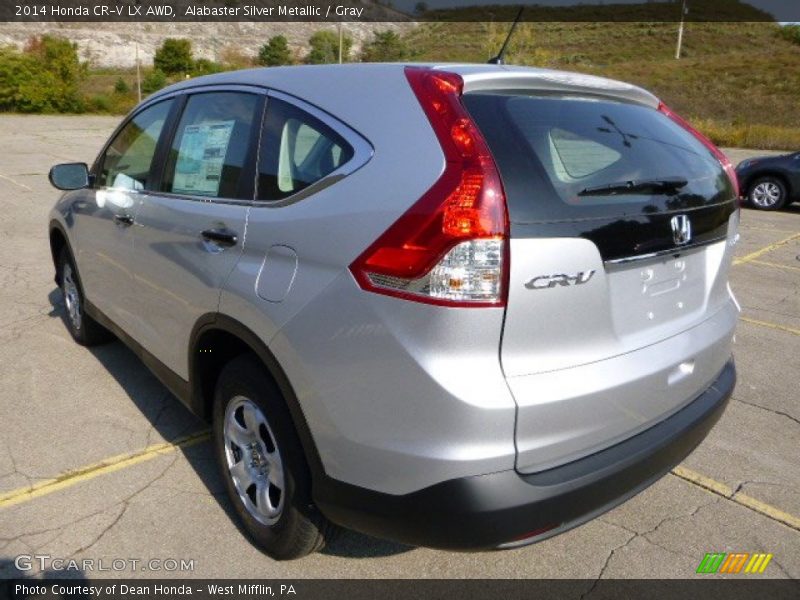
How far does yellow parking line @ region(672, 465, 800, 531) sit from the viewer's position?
2701 mm

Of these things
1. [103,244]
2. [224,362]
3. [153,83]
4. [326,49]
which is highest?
[326,49]

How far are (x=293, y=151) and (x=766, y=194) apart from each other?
40.0ft

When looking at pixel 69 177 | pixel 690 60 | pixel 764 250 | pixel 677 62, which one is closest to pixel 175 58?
pixel 677 62

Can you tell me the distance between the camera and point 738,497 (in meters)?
2.84

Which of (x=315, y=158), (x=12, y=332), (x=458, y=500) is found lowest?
(x=12, y=332)

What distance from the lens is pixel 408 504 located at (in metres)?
1.77

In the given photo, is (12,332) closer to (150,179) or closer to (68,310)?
(68,310)

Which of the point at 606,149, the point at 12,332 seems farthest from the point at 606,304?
the point at 12,332

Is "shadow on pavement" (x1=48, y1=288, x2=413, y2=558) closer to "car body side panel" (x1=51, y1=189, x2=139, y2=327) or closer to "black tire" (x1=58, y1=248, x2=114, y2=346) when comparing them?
"black tire" (x1=58, y1=248, x2=114, y2=346)

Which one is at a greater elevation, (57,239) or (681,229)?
(681,229)

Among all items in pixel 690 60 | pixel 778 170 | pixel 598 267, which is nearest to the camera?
pixel 598 267

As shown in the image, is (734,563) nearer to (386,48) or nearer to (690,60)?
(386,48)

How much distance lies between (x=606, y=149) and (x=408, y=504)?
4.26ft

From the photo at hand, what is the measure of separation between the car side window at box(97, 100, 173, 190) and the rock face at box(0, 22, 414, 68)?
63239mm
